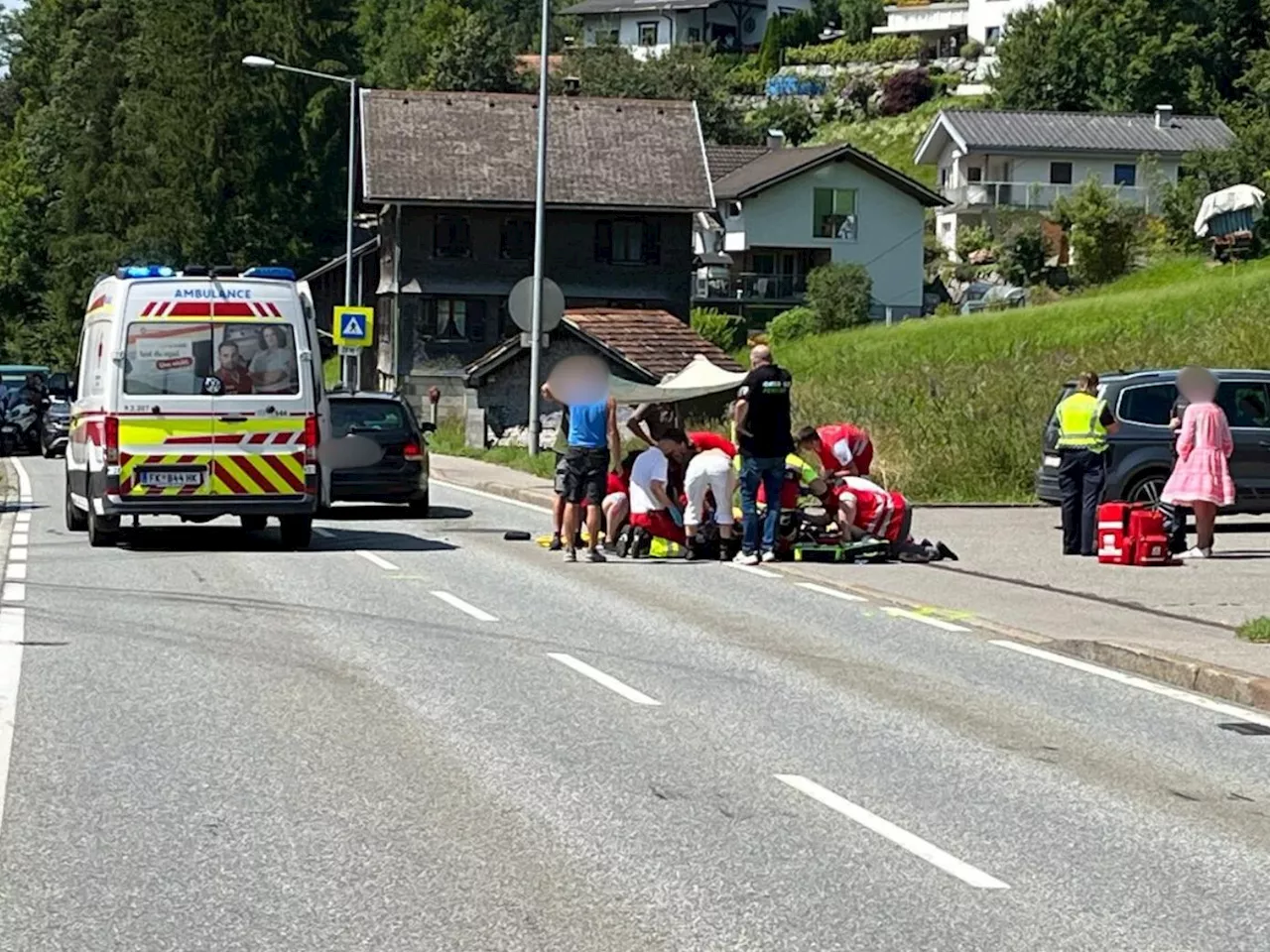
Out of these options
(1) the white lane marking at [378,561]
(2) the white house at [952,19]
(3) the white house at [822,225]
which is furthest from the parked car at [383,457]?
(2) the white house at [952,19]

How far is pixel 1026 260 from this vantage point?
73938 mm

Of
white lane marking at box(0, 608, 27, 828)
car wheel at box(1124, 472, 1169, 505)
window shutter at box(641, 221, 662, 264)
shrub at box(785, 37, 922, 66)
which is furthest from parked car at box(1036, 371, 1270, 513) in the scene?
shrub at box(785, 37, 922, 66)

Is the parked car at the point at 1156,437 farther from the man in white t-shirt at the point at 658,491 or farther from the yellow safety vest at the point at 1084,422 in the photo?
the man in white t-shirt at the point at 658,491

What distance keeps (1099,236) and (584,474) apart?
50.9 metres

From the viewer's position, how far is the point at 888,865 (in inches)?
315

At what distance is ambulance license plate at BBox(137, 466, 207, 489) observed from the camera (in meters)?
20.7

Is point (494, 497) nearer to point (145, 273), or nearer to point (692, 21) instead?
point (145, 273)

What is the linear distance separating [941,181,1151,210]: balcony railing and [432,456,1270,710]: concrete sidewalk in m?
63.1

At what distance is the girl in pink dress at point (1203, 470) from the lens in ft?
68.4

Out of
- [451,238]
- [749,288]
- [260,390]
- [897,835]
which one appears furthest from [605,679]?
[749,288]

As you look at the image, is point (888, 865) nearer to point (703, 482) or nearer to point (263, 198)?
point (703, 482)

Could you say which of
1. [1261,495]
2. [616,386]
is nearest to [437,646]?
[1261,495]

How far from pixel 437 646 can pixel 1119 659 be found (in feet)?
13.8

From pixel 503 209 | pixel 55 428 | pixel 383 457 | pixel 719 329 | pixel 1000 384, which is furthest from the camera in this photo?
pixel 719 329
